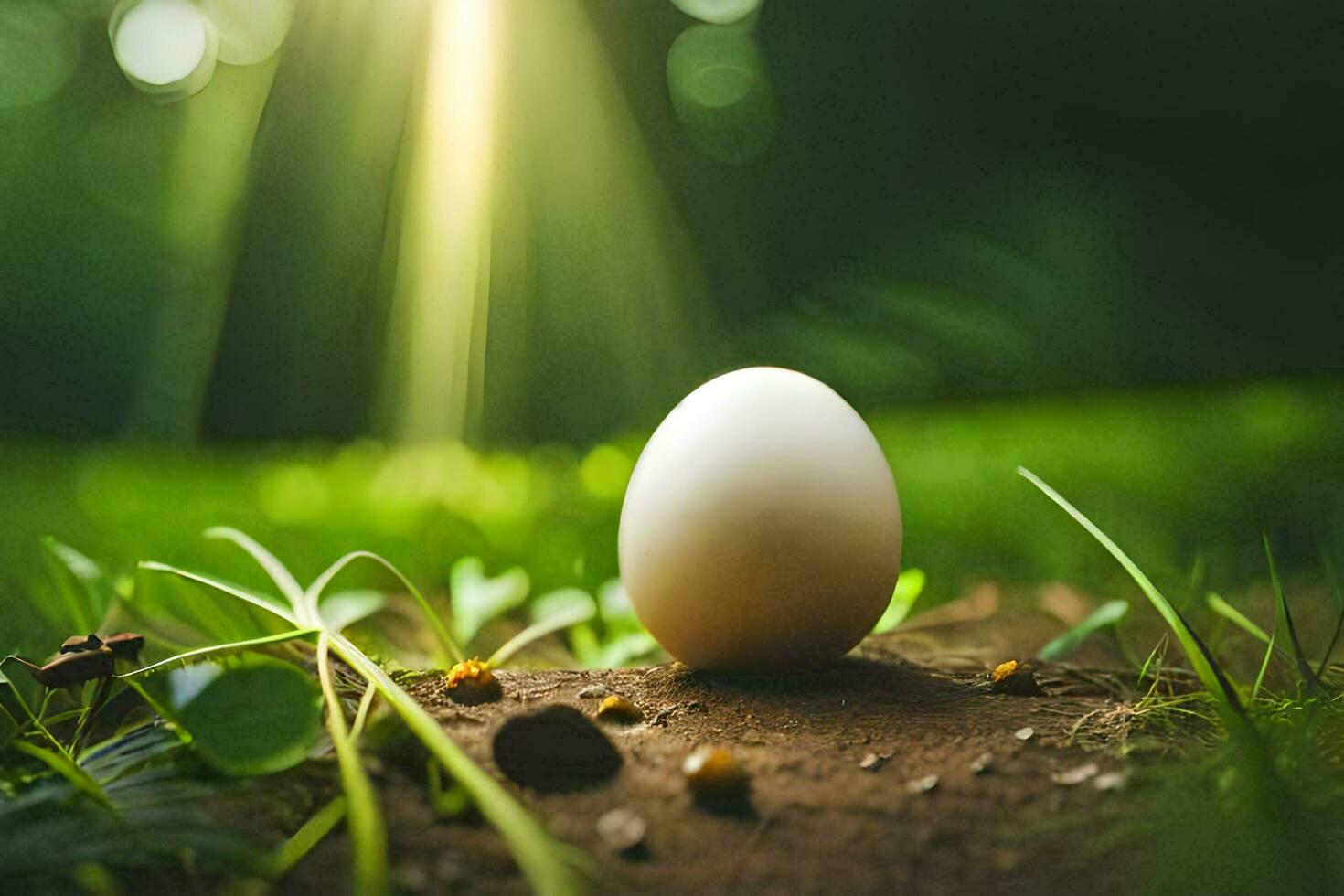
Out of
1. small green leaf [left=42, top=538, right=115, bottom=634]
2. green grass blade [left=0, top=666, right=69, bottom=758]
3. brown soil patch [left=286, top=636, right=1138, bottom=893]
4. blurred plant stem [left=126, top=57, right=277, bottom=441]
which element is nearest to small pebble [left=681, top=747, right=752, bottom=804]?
brown soil patch [left=286, top=636, right=1138, bottom=893]

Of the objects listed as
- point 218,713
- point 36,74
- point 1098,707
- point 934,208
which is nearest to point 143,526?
point 218,713

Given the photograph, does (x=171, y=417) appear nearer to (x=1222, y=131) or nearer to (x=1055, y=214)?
(x=1055, y=214)

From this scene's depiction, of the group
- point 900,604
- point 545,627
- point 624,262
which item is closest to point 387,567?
point 545,627

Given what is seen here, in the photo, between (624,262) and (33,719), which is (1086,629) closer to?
(33,719)

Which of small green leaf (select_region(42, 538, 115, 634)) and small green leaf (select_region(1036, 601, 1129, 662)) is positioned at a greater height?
small green leaf (select_region(42, 538, 115, 634))

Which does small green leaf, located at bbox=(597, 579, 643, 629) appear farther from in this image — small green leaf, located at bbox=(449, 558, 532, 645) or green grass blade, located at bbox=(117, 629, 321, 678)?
green grass blade, located at bbox=(117, 629, 321, 678)

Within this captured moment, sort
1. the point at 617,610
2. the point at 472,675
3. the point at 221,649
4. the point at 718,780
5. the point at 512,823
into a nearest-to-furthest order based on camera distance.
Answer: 1. the point at 512,823
2. the point at 718,780
3. the point at 221,649
4. the point at 472,675
5. the point at 617,610

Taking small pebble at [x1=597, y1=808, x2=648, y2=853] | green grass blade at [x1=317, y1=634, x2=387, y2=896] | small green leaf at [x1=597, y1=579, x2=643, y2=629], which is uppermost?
green grass blade at [x1=317, y1=634, x2=387, y2=896]
